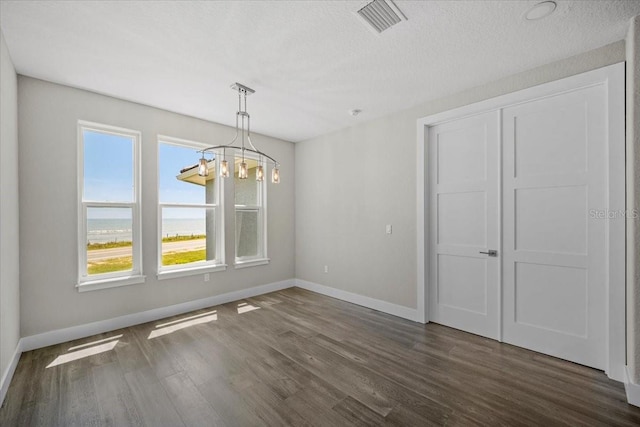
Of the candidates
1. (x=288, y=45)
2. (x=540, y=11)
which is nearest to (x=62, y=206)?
(x=288, y=45)

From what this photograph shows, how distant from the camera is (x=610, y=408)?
77.0 inches

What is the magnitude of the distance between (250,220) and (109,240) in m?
2.05

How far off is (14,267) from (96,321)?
3.38 feet

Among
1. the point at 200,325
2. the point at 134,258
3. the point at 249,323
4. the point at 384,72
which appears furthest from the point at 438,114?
the point at 134,258

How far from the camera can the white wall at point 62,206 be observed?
284cm

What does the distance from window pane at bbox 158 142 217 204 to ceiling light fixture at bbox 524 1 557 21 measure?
411 centimetres

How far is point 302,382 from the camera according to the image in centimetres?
230

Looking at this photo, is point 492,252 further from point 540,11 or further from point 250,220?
point 250,220

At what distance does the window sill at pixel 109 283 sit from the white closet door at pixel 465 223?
3833mm

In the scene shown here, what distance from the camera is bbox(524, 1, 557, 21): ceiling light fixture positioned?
1.91 metres

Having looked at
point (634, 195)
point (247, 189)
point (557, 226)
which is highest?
point (247, 189)

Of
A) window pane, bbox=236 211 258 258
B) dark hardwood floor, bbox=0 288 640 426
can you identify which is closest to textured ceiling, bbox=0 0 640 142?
window pane, bbox=236 211 258 258

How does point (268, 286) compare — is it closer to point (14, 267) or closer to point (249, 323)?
point (249, 323)

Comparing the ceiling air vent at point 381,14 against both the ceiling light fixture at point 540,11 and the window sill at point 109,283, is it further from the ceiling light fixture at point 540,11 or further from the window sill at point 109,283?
the window sill at point 109,283
